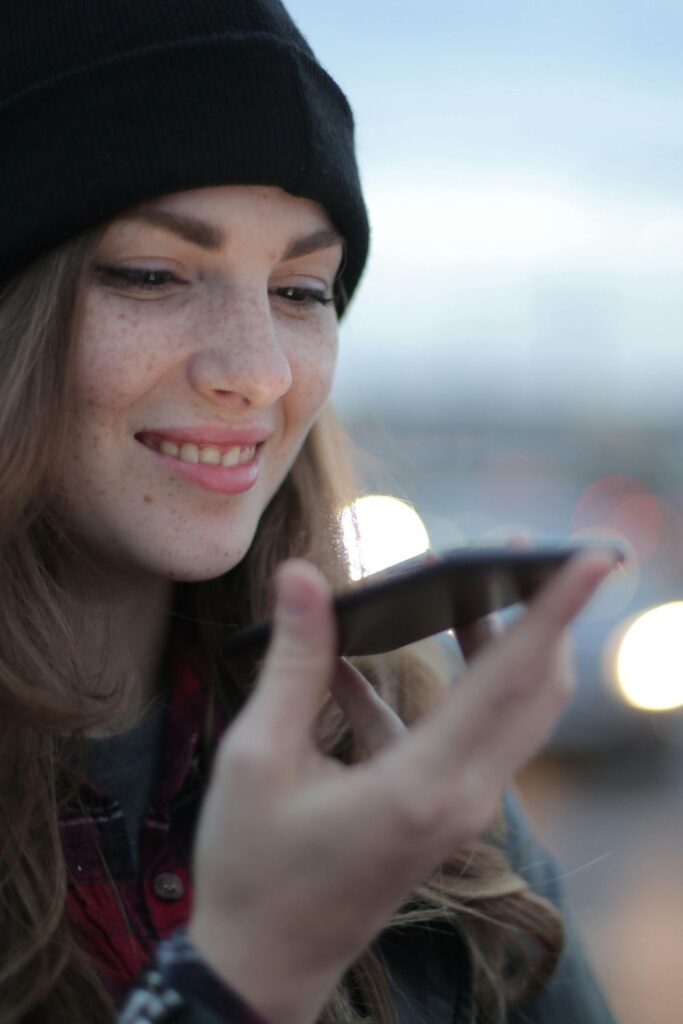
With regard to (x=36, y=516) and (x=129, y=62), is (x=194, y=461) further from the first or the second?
(x=129, y=62)

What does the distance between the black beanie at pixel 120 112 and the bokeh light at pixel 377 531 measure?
2.93 ft

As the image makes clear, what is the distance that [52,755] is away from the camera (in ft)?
6.63

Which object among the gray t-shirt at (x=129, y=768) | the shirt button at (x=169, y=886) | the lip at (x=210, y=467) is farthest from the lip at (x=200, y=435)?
the shirt button at (x=169, y=886)

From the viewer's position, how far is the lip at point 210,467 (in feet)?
6.68

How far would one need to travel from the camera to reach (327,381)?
7.45 feet

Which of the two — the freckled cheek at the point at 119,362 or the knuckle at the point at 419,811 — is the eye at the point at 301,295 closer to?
the freckled cheek at the point at 119,362

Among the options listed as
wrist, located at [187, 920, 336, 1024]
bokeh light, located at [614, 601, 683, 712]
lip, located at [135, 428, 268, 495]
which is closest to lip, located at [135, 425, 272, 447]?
lip, located at [135, 428, 268, 495]

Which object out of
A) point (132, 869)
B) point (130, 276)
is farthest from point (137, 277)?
point (132, 869)

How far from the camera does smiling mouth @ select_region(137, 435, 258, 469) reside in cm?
205

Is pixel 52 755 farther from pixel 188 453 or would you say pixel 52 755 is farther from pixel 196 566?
pixel 188 453

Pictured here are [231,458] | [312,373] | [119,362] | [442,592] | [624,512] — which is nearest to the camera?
[442,592]

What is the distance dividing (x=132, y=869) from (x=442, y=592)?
3.29ft

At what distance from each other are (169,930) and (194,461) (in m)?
0.75

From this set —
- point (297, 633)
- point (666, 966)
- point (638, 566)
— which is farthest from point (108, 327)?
point (638, 566)
